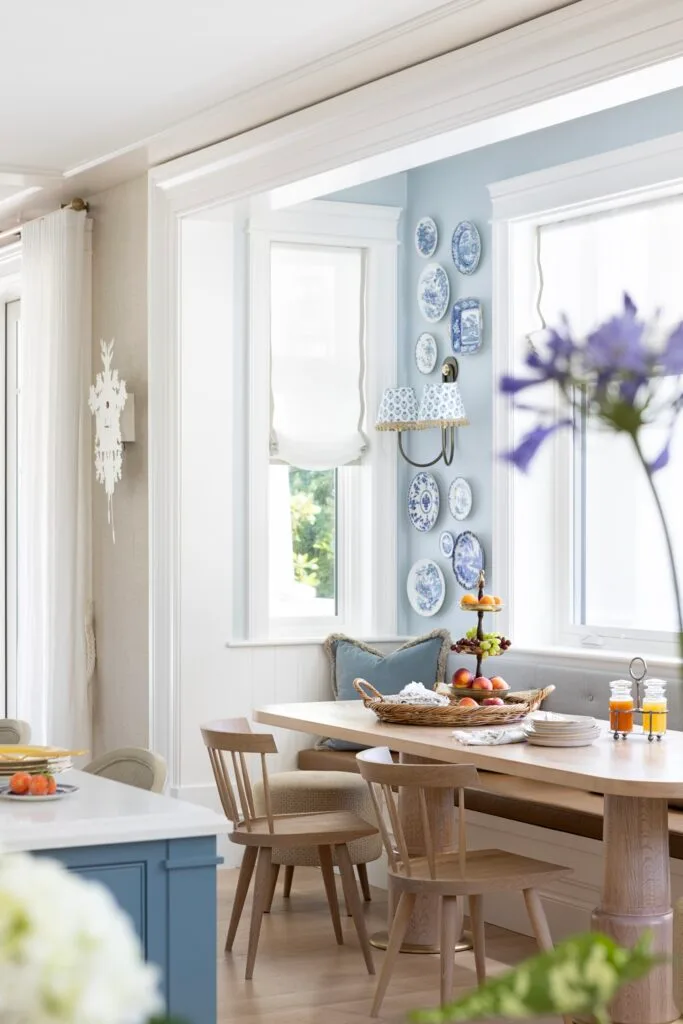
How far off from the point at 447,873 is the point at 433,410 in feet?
8.73

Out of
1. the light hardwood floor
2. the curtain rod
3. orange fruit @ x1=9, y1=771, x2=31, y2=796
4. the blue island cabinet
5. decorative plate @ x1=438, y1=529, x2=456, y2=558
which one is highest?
the curtain rod

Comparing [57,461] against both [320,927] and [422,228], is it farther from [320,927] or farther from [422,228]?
[320,927]

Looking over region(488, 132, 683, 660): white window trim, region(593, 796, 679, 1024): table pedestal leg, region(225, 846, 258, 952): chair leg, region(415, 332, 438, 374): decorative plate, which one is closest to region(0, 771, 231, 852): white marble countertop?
region(593, 796, 679, 1024): table pedestal leg

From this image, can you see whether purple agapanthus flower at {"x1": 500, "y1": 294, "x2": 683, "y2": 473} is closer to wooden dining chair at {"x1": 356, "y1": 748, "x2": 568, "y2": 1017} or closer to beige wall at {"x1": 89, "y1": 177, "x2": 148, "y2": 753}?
wooden dining chair at {"x1": 356, "y1": 748, "x2": 568, "y2": 1017}

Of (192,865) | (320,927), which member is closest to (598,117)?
(320,927)

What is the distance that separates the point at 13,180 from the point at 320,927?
344cm

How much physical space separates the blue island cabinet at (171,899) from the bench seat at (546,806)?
201 cm

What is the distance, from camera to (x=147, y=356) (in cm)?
621

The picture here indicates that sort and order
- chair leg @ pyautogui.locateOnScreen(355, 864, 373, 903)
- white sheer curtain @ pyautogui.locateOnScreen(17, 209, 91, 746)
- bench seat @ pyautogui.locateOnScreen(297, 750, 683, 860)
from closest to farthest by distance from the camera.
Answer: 1. bench seat @ pyautogui.locateOnScreen(297, 750, 683, 860)
2. chair leg @ pyautogui.locateOnScreen(355, 864, 373, 903)
3. white sheer curtain @ pyautogui.locateOnScreen(17, 209, 91, 746)

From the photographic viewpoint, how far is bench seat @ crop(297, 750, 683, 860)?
4738mm

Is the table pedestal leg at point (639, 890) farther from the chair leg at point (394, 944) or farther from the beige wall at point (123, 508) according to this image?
the beige wall at point (123, 508)

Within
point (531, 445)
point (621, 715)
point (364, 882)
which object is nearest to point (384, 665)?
point (364, 882)

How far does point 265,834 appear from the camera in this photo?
4684 mm

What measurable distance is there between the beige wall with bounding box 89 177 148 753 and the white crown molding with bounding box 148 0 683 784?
0.27 feet
